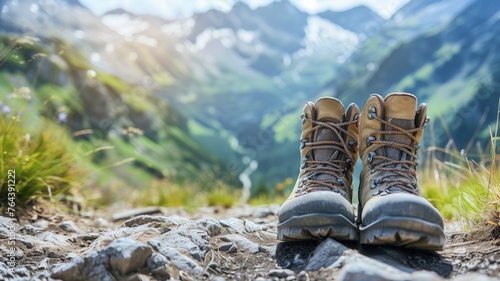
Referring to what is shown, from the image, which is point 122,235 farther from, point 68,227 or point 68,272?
point 68,227

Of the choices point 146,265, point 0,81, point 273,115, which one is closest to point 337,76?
point 273,115

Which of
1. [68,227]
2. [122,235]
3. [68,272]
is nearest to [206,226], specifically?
[122,235]

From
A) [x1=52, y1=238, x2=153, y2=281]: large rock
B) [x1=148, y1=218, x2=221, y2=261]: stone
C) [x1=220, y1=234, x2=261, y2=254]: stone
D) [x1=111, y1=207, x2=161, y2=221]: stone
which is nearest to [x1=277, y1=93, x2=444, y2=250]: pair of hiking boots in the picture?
[x1=220, y1=234, x2=261, y2=254]: stone

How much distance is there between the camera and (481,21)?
861 inches

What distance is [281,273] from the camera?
1873mm

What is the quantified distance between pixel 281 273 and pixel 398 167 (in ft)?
2.64

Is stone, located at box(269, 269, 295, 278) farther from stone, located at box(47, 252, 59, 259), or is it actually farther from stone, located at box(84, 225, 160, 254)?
stone, located at box(47, 252, 59, 259)

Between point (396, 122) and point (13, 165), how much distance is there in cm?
270

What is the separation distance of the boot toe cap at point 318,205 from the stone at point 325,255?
13cm

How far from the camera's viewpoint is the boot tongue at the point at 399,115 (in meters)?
2.26

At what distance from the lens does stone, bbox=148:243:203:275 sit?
1.95 metres

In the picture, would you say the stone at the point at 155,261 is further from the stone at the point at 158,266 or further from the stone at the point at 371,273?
the stone at the point at 371,273

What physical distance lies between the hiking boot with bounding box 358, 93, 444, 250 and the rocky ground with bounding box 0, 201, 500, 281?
12cm

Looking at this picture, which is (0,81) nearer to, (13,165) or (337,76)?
(13,165)
